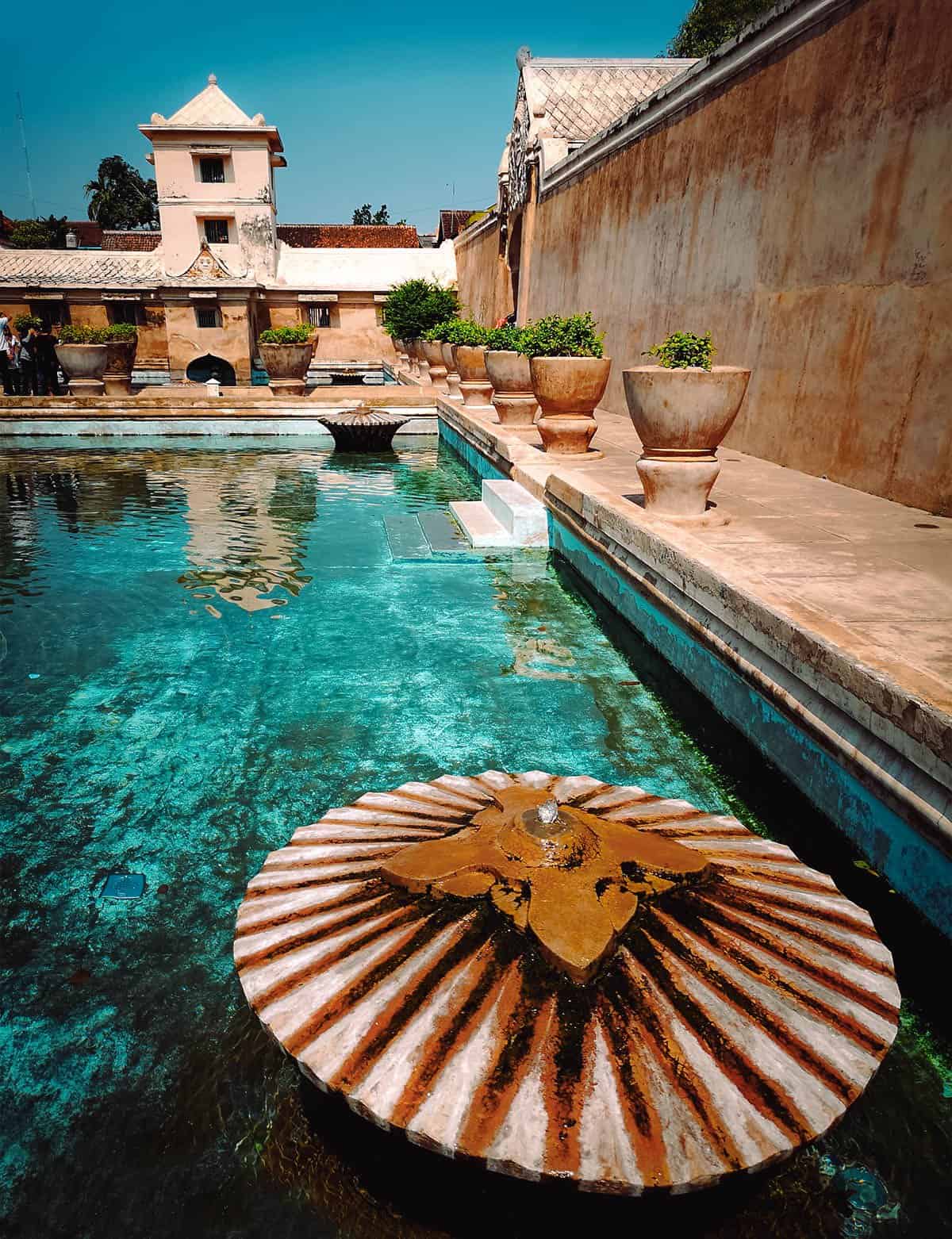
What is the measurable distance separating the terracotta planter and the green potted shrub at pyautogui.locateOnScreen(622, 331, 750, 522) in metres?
9.94

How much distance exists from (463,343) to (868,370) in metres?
8.23

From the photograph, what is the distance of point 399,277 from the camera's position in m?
29.0

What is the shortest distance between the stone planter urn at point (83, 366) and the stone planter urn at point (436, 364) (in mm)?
6891

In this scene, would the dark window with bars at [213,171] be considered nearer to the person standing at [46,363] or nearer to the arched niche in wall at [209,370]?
the arched niche in wall at [209,370]

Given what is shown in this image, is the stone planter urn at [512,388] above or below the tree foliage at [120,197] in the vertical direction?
below

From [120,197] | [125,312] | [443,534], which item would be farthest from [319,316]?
[120,197]

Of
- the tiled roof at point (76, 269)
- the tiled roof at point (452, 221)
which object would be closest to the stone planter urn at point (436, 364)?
the tiled roof at point (76, 269)

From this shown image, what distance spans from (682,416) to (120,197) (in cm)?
6828

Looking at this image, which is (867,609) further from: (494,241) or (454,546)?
(494,241)

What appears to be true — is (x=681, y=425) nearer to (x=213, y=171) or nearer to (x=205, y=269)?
(x=205, y=269)

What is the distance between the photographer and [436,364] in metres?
17.8

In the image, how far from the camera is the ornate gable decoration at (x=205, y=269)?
24.2m

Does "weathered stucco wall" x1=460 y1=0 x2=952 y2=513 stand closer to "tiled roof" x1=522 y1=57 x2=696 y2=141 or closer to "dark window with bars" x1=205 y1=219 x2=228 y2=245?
"tiled roof" x1=522 y1=57 x2=696 y2=141

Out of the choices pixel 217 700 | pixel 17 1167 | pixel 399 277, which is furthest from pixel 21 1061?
pixel 399 277
